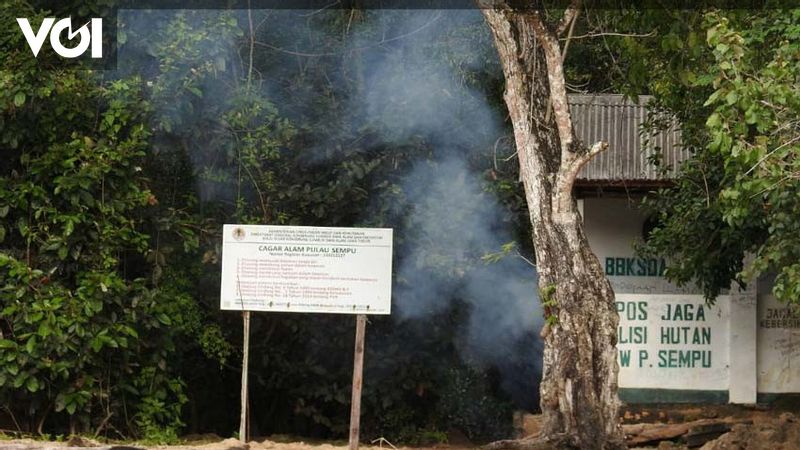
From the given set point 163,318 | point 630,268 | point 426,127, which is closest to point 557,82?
point 426,127

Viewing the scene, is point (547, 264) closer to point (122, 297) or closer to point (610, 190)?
point (610, 190)

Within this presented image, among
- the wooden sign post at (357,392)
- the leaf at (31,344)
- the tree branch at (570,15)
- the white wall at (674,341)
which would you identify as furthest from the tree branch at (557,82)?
the leaf at (31,344)

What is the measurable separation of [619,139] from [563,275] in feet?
11.4

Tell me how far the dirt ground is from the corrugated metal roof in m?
2.18

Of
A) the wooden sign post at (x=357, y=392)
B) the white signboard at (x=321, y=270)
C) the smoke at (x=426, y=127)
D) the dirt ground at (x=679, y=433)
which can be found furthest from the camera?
the smoke at (x=426, y=127)

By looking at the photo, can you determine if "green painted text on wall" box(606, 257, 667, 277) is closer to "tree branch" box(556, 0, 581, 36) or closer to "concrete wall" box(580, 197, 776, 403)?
"concrete wall" box(580, 197, 776, 403)

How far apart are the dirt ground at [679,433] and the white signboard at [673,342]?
294 mm

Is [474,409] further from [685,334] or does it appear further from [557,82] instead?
[557,82]

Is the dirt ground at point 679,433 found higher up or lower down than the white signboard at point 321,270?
lower down

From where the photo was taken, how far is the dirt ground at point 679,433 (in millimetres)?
9250

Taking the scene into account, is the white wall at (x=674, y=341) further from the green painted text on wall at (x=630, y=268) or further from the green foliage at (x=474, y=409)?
the green foliage at (x=474, y=409)

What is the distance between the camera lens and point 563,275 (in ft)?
29.4

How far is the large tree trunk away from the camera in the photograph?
28.8ft

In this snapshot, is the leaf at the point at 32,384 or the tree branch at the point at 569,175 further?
the leaf at the point at 32,384
